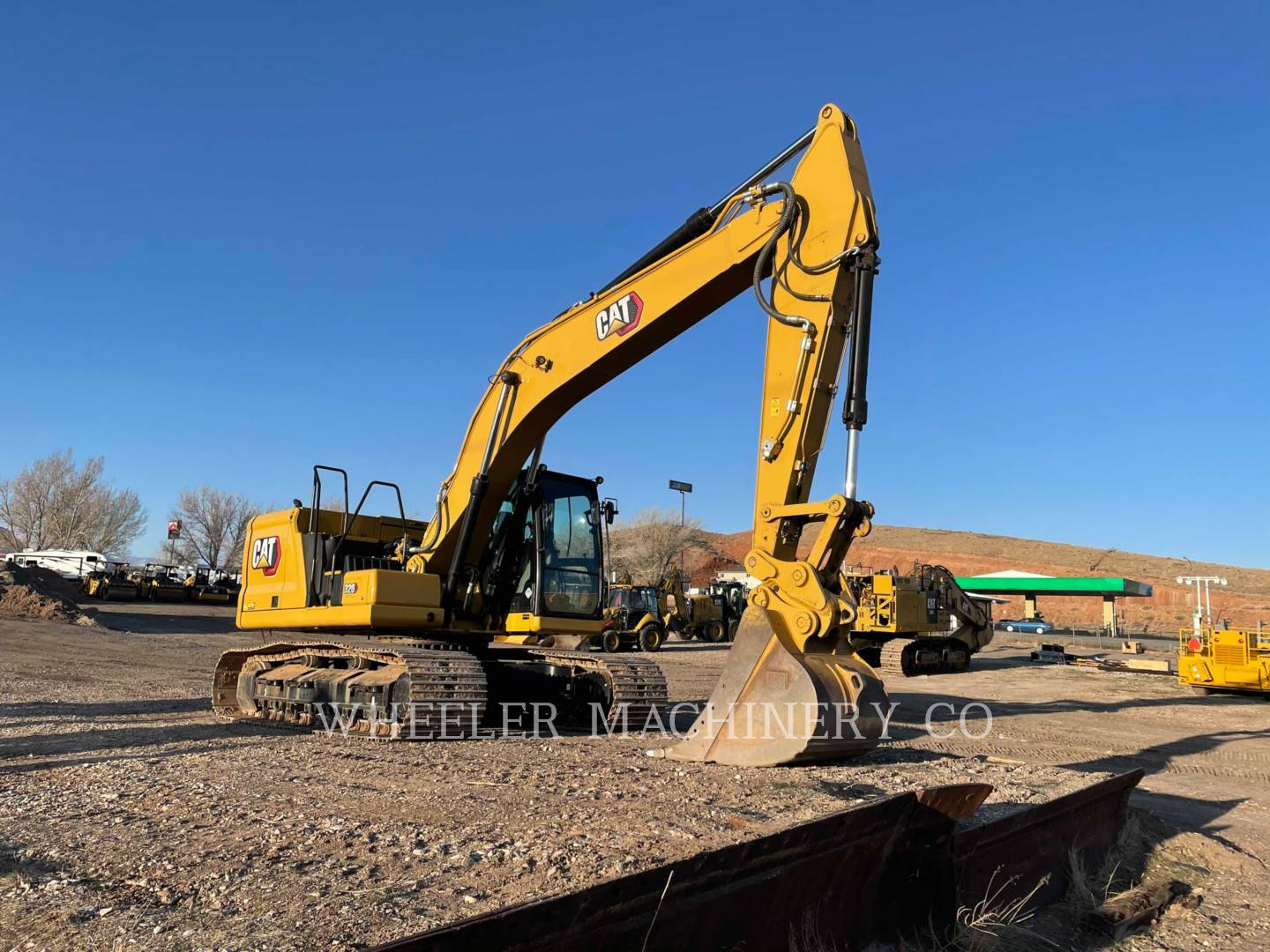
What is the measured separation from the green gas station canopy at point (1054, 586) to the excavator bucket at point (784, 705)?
2093 inches

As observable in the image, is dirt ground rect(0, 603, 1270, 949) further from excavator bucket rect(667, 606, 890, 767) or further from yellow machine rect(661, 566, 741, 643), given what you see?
yellow machine rect(661, 566, 741, 643)

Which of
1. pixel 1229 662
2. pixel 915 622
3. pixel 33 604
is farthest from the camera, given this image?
pixel 33 604

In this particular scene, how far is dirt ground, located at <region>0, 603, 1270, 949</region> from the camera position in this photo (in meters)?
3.53

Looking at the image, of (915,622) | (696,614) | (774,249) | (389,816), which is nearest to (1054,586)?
(696,614)

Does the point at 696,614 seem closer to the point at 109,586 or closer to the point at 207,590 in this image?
the point at 207,590

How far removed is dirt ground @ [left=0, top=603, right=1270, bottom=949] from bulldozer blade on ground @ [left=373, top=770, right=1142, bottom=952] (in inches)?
25.3

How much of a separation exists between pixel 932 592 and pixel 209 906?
22206 mm

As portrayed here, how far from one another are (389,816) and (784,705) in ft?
8.51

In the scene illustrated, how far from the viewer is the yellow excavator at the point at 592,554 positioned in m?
6.31

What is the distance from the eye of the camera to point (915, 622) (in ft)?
75.5

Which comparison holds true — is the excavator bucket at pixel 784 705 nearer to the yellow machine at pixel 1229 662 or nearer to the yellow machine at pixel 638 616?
the yellow machine at pixel 1229 662

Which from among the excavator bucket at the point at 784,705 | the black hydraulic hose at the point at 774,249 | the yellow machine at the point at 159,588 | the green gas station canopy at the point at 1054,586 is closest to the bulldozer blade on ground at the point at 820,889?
the excavator bucket at the point at 784,705

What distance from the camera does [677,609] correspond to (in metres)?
33.5

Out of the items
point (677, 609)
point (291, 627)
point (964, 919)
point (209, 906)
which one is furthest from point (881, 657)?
point (209, 906)
